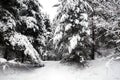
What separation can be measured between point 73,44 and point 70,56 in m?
1.18

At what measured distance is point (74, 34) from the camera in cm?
1401

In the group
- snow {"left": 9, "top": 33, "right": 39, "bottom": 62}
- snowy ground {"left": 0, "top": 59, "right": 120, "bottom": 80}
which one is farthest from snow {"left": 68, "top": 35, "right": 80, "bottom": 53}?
snow {"left": 9, "top": 33, "right": 39, "bottom": 62}

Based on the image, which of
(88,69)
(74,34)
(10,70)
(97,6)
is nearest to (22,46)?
(10,70)

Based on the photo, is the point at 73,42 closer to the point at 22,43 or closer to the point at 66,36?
the point at 66,36

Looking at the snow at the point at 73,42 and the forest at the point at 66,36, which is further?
the snow at the point at 73,42

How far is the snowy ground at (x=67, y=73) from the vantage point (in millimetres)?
11711

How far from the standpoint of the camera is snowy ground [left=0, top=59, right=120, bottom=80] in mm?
11711

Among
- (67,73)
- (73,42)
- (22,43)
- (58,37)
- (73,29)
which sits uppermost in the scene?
(73,29)

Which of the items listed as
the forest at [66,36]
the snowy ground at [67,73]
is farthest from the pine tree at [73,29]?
the snowy ground at [67,73]

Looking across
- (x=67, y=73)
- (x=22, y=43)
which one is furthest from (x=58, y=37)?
(x=22, y=43)

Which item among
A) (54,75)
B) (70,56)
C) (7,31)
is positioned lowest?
(54,75)

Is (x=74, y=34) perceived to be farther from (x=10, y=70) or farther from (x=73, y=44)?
(x=10, y=70)

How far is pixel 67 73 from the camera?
13.2m

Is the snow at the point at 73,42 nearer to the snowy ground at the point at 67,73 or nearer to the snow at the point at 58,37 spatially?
the snow at the point at 58,37
